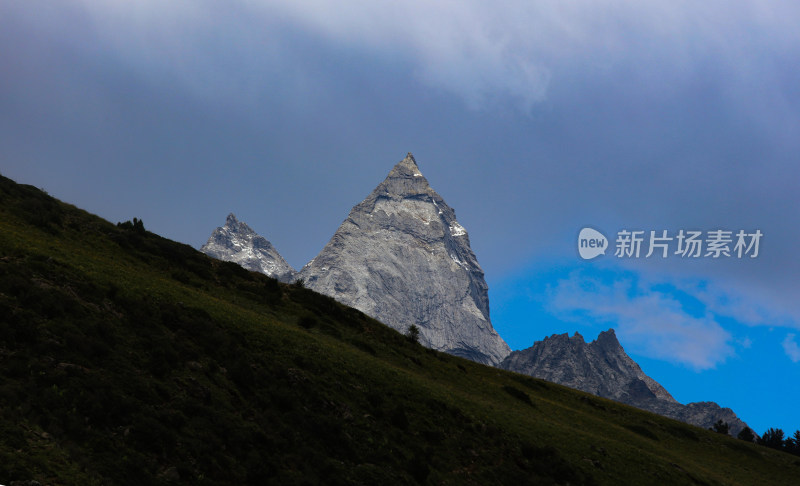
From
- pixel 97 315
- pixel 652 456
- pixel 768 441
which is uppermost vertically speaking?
pixel 768 441

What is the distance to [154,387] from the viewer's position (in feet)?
111

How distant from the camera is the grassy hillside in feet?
93.6

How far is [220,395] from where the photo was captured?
37.0m

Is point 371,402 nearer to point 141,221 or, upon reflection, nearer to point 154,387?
point 154,387

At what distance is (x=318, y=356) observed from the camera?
51.2 metres

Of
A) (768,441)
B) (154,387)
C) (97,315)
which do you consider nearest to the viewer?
(154,387)

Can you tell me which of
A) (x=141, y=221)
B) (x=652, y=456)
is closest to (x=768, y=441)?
(x=652, y=456)

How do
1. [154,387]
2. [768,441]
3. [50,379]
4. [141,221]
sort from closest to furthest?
[50,379] → [154,387] → [141,221] → [768,441]

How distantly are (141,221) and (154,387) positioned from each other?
46.6 m

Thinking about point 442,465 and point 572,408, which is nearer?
point 442,465

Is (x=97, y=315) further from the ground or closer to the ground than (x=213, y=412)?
further from the ground

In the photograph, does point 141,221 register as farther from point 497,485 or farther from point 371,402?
point 497,485

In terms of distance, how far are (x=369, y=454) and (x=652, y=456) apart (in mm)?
38369

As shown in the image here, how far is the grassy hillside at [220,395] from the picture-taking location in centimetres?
2852
